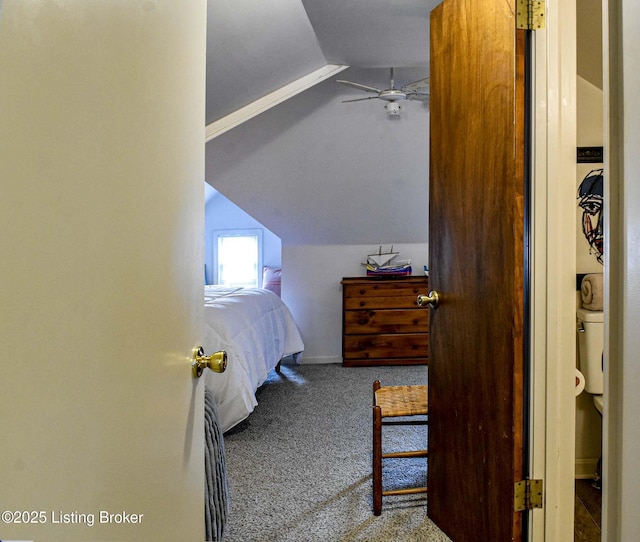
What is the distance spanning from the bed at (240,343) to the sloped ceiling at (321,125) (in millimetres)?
1099

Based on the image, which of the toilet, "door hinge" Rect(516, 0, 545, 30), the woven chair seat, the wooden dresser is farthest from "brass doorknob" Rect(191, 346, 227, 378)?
the wooden dresser

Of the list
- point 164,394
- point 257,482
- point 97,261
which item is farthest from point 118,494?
point 257,482

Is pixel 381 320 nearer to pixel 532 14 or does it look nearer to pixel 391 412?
pixel 391 412

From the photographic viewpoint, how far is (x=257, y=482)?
2.13 metres

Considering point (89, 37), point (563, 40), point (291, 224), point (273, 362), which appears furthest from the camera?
point (291, 224)

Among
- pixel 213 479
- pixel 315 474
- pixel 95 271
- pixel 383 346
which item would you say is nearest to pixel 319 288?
pixel 383 346

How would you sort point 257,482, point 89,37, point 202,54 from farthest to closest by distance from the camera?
point 257,482
point 202,54
point 89,37

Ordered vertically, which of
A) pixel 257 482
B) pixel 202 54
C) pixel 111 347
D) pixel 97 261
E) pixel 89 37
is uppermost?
pixel 202 54

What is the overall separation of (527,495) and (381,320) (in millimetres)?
2924

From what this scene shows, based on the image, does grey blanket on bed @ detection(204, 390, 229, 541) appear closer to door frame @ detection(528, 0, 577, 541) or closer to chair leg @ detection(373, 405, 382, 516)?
chair leg @ detection(373, 405, 382, 516)

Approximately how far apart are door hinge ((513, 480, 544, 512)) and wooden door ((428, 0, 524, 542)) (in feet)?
0.07

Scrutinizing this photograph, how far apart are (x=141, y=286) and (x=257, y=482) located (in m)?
1.78

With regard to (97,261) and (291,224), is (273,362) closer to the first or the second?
(291,224)

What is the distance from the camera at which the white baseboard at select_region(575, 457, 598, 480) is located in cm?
208
